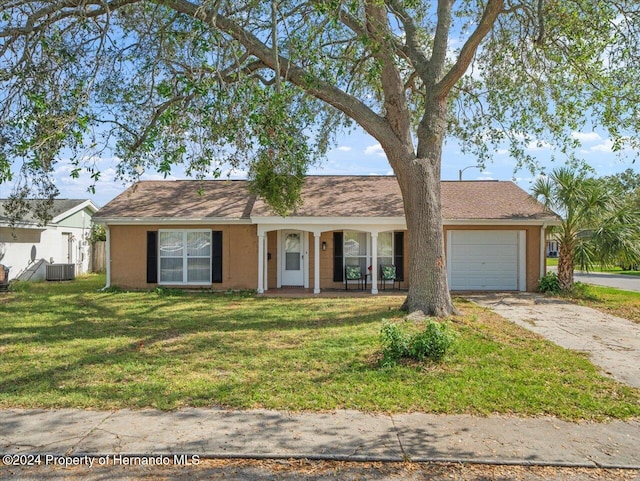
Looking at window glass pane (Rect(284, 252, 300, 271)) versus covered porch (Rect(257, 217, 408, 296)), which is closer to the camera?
covered porch (Rect(257, 217, 408, 296))

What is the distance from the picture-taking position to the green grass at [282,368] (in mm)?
4945

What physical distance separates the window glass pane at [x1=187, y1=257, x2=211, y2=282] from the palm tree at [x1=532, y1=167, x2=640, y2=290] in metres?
10.9

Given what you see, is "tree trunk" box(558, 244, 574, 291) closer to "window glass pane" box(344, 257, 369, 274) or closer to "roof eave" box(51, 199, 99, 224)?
"window glass pane" box(344, 257, 369, 274)

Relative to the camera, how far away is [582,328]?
910cm

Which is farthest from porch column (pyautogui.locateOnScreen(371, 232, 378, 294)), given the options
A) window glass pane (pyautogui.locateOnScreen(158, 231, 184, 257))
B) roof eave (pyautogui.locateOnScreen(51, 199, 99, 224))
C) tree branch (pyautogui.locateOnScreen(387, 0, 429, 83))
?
roof eave (pyautogui.locateOnScreen(51, 199, 99, 224))

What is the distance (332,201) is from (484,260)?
216 inches

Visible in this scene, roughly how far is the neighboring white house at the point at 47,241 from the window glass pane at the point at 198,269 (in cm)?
591

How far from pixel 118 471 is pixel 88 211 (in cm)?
2316

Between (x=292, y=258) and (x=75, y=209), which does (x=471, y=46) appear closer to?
(x=292, y=258)

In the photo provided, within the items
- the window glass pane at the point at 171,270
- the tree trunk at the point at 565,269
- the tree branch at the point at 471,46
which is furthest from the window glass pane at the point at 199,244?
the tree trunk at the point at 565,269

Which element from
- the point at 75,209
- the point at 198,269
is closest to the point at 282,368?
the point at 198,269

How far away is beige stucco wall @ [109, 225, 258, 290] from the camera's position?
49.6ft

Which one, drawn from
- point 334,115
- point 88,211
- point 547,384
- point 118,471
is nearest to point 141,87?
point 334,115

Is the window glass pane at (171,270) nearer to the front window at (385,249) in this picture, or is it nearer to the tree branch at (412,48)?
the front window at (385,249)
